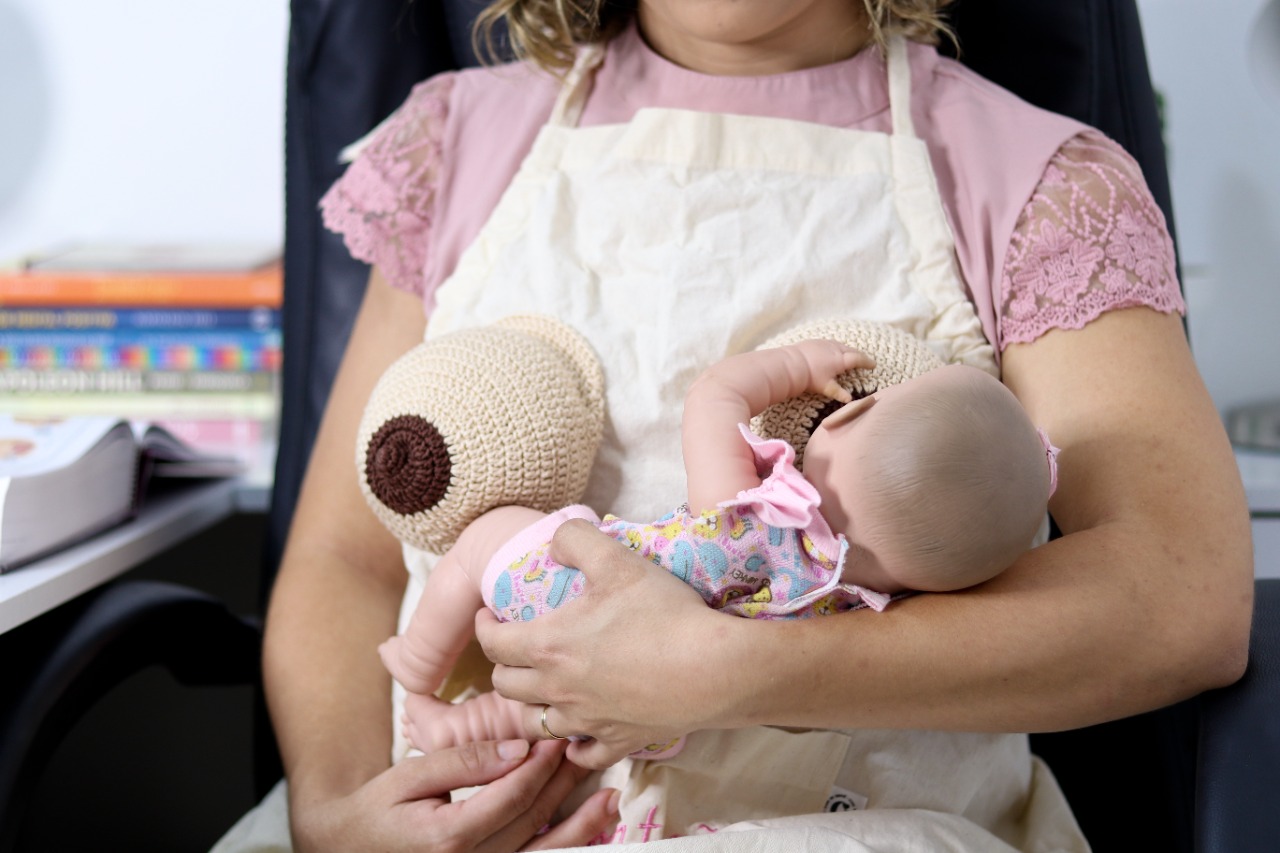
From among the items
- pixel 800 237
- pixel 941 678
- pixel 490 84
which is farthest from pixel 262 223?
pixel 941 678

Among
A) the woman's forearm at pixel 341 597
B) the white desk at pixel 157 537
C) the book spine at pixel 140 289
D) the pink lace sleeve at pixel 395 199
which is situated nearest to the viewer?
the white desk at pixel 157 537

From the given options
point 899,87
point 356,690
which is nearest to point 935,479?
point 899,87

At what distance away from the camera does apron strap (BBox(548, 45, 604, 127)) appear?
3.78 feet

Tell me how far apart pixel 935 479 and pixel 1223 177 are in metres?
1.15

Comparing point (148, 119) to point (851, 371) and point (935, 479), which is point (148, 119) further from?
point (935, 479)

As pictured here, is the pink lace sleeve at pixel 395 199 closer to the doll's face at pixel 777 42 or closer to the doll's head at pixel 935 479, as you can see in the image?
the doll's face at pixel 777 42

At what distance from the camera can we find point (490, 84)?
1.23 metres

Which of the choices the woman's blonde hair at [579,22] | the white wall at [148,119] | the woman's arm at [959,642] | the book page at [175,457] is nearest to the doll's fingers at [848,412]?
the woman's arm at [959,642]

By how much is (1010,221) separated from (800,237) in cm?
18

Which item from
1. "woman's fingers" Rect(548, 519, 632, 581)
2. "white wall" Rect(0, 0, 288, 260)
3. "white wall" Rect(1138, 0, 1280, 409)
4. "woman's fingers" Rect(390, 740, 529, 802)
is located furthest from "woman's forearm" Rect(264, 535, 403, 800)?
"white wall" Rect(1138, 0, 1280, 409)

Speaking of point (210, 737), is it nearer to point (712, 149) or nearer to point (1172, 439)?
point (712, 149)

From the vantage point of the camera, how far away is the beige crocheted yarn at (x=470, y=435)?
0.93 m

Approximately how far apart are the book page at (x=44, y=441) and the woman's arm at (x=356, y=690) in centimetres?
21

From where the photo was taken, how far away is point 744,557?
83 centimetres
